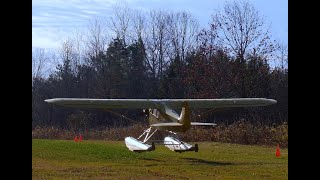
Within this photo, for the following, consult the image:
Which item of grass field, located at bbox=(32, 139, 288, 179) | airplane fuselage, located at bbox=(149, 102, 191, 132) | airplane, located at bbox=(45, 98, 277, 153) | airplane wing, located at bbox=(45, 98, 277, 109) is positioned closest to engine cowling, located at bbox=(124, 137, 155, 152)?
airplane, located at bbox=(45, 98, 277, 153)

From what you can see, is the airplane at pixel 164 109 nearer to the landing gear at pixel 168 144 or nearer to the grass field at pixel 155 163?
the landing gear at pixel 168 144

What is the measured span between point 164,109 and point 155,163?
5.98 feet

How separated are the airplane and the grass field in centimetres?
27

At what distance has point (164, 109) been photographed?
10.9m

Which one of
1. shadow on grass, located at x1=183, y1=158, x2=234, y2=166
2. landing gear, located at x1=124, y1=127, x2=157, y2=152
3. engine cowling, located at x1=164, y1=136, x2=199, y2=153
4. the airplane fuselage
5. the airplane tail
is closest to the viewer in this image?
shadow on grass, located at x1=183, y1=158, x2=234, y2=166

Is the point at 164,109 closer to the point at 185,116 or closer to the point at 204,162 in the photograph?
the point at 185,116

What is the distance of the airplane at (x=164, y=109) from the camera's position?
9.71 meters

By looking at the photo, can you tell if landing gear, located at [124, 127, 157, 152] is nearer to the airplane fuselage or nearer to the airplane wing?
the airplane fuselage

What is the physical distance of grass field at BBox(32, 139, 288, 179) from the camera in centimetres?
750

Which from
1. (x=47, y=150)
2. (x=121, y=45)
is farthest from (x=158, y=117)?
(x=121, y=45)

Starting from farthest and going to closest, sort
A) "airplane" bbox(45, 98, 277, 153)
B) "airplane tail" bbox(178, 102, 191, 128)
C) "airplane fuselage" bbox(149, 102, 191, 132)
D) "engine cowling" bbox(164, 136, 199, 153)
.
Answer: "engine cowling" bbox(164, 136, 199, 153) < "airplane" bbox(45, 98, 277, 153) < "airplane fuselage" bbox(149, 102, 191, 132) < "airplane tail" bbox(178, 102, 191, 128)

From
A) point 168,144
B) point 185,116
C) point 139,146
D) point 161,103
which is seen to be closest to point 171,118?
point 161,103

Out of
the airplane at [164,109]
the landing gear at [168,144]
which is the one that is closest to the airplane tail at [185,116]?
the airplane at [164,109]
